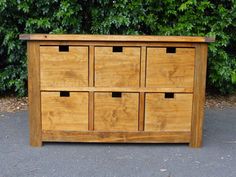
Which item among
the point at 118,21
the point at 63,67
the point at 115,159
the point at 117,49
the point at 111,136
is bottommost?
the point at 115,159

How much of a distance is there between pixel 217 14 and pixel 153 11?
38.3 inches

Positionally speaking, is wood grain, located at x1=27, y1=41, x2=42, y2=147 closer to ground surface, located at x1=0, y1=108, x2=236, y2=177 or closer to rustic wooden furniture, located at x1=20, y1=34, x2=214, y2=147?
rustic wooden furniture, located at x1=20, y1=34, x2=214, y2=147

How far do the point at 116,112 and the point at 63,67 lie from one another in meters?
0.70

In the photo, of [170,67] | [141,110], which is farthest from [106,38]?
[141,110]

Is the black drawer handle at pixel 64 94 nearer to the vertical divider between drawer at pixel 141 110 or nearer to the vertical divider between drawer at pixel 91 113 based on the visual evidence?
the vertical divider between drawer at pixel 91 113

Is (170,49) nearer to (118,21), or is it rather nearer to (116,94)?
(116,94)

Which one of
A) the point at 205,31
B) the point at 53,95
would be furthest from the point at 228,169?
the point at 205,31

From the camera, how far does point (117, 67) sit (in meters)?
3.50

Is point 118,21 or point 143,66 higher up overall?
point 118,21

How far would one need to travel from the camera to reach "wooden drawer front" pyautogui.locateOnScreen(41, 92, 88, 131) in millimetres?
3543

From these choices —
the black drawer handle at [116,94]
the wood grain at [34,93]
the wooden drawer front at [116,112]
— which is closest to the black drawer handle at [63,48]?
the wood grain at [34,93]

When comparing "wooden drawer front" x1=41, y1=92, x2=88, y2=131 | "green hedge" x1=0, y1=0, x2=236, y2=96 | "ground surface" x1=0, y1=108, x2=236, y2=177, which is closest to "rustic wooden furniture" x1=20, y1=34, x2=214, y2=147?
"wooden drawer front" x1=41, y1=92, x2=88, y2=131

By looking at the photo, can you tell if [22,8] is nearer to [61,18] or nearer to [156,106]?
[61,18]

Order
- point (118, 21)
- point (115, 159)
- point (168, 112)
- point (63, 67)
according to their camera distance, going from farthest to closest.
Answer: point (118, 21) < point (168, 112) < point (63, 67) < point (115, 159)
